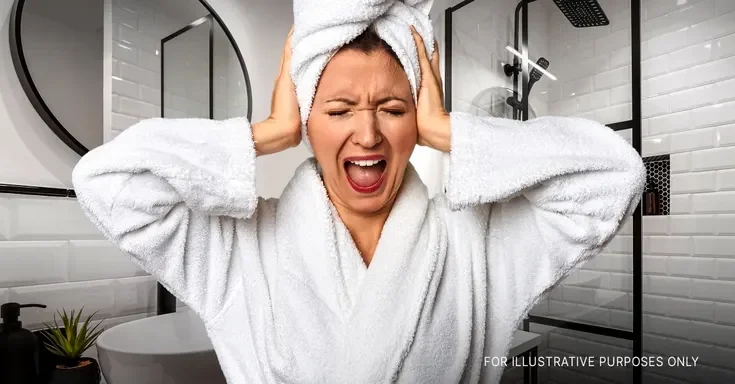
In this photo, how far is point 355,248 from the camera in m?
0.66

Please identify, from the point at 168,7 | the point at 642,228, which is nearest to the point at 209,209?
the point at 168,7

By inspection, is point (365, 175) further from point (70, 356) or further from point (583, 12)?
point (583, 12)

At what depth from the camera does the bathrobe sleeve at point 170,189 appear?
1.71ft

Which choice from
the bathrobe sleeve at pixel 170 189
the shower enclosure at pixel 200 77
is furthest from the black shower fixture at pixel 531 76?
the bathrobe sleeve at pixel 170 189

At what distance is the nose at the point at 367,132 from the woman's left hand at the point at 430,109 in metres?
0.07

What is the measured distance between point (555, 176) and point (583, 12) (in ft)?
4.05

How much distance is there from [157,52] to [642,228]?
1.55 m

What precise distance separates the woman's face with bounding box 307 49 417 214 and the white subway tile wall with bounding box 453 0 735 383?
113 centimetres

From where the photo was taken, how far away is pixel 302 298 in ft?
2.03

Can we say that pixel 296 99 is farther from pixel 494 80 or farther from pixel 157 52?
pixel 494 80

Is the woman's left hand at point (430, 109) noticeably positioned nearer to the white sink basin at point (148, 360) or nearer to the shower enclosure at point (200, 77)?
the white sink basin at point (148, 360)

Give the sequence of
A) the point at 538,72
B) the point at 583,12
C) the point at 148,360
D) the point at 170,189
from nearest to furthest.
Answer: the point at 170,189, the point at 148,360, the point at 583,12, the point at 538,72

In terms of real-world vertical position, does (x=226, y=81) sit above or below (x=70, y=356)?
above

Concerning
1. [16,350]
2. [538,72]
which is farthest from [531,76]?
[16,350]
